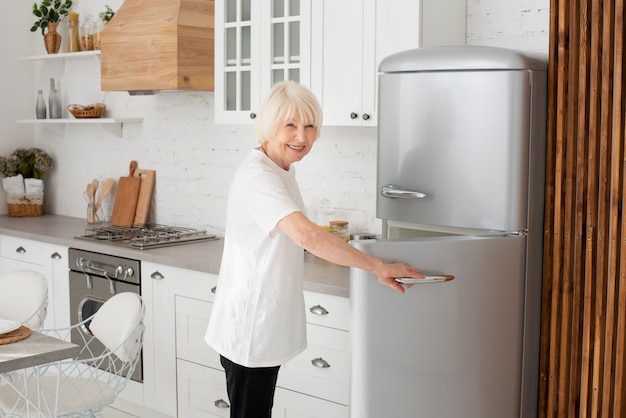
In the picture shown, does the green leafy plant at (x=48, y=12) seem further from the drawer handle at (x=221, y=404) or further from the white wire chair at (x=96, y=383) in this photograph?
the drawer handle at (x=221, y=404)

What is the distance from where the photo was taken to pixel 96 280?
4.50 metres

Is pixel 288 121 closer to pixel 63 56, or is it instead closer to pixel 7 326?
pixel 7 326

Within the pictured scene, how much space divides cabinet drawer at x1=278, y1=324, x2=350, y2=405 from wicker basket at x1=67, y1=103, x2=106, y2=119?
2442 millimetres

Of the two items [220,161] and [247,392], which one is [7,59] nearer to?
[220,161]

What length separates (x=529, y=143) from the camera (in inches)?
112

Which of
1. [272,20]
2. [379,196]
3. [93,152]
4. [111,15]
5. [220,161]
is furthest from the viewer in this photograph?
[93,152]

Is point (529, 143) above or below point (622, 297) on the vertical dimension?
above

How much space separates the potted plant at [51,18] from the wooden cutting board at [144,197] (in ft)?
3.70

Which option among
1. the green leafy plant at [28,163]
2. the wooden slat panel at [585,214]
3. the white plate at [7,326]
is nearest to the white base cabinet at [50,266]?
the green leafy plant at [28,163]

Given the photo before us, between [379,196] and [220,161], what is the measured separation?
185cm

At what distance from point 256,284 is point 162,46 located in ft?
6.50

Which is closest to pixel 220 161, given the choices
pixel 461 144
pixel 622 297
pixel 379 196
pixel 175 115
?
pixel 175 115

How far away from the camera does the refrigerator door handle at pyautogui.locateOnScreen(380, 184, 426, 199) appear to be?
2.98 meters

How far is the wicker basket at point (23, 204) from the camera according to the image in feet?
18.6
